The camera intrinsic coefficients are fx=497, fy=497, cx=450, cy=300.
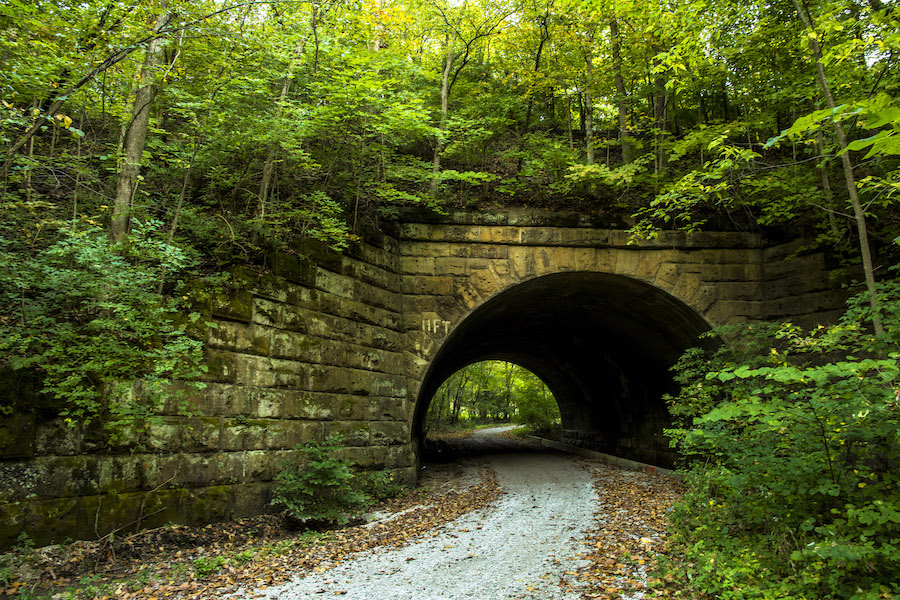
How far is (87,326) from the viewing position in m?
4.46

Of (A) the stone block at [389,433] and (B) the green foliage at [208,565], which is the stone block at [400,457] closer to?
(A) the stone block at [389,433]

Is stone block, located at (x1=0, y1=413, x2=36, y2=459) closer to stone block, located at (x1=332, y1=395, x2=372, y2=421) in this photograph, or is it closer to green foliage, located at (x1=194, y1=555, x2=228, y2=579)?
green foliage, located at (x1=194, y1=555, x2=228, y2=579)

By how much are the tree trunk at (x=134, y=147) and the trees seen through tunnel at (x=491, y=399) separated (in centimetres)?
1997

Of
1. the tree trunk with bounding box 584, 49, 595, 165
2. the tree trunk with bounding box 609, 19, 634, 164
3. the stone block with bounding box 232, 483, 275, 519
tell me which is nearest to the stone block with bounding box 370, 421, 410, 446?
the stone block with bounding box 232, 483, 275, 519

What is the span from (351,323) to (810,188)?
719 centimetres

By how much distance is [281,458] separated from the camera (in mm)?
6281

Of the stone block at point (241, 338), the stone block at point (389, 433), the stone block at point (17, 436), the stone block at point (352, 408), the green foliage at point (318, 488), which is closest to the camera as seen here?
the stone block at point (17, 436)

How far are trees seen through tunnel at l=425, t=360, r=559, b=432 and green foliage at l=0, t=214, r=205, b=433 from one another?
65.3 feet

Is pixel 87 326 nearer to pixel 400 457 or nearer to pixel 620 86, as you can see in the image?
pixel 400 457

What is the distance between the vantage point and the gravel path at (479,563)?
4.04 metres

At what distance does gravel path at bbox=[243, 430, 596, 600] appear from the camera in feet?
13.3

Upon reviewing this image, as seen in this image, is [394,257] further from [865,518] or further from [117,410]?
[865,518]

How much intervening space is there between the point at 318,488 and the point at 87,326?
321 cm

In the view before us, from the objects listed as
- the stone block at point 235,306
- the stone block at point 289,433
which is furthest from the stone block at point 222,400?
the stone block at point 235,306
